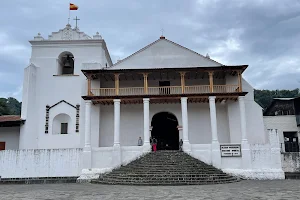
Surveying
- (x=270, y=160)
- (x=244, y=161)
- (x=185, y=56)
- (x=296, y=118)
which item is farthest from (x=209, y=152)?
(x=296, y=118)

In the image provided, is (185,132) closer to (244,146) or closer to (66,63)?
(244,146)

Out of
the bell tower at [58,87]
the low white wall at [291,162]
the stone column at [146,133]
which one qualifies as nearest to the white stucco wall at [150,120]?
the bell tower at [58,87]

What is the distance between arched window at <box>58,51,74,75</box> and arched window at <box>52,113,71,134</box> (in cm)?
380

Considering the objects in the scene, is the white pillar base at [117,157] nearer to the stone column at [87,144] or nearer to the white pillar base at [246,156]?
the stone column at [87,144]

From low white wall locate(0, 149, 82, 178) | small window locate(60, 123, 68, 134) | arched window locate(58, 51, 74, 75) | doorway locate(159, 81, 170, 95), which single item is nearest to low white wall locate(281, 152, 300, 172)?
doorway locate(159, 81, 170, 95)

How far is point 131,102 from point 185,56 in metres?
5.25

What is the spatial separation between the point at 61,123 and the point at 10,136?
393 centimetres

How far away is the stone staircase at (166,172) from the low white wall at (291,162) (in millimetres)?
4079

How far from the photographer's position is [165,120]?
854 inches

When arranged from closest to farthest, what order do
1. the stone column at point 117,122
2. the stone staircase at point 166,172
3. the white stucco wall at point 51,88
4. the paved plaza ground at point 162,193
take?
the paved plaza ground at point 162,193 < the stone staircase at point 166,172 < the stone column at point 117,122 < the white stucco wall at point 51,88

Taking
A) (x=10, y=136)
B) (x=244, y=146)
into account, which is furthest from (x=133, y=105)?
(x=10, y=136)

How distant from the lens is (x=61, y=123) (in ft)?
70.5

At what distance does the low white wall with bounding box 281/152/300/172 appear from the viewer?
57.5 ft

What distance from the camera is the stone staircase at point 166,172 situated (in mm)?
14203
